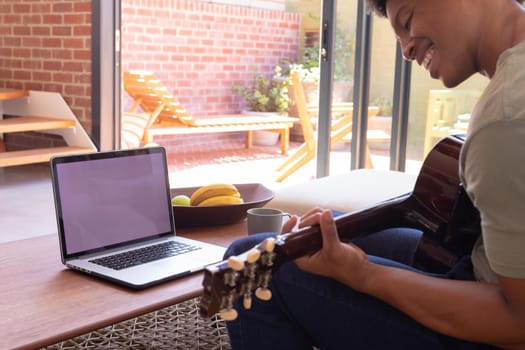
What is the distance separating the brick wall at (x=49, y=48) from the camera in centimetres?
470

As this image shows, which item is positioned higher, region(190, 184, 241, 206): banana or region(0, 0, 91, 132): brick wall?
region(0, 0, 91, 132): brick wall

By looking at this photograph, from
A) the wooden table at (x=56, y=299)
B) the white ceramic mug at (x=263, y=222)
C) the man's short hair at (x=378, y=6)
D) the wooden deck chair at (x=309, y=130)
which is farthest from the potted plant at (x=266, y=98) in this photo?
the man's short hair at (x=378, y=6)

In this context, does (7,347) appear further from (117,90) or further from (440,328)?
(117,90)

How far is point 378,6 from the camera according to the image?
106 cm

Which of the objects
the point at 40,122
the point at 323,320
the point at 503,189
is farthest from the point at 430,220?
the point at 40,122

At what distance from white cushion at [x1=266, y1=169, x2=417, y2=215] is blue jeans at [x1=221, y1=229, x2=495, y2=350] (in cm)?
116

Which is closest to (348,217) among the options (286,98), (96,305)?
(96,305)

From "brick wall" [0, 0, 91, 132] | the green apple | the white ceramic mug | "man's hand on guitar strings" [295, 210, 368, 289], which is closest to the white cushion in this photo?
the green apple

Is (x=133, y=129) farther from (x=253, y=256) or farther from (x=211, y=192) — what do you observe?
(x=253, y=256)

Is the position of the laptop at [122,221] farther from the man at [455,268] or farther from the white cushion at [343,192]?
the white cushion at [343,192]

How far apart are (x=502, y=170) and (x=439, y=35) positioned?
0.25 meters

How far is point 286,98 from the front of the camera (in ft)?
23.1

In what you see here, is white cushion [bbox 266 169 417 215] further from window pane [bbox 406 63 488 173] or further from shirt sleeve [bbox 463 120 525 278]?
window pane [bbox 406 63 488 173]

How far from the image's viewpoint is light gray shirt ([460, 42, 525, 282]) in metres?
0.79
